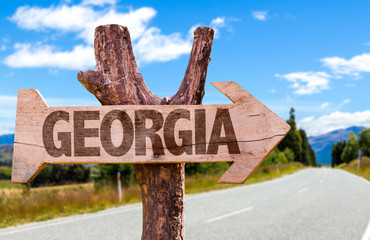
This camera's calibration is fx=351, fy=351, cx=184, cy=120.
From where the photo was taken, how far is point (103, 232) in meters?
7.09

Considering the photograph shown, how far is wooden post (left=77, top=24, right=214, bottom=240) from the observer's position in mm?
2205

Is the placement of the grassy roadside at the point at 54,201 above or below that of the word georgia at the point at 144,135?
below

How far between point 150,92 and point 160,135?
0.39m

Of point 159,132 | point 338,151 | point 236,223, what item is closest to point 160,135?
point 159,132

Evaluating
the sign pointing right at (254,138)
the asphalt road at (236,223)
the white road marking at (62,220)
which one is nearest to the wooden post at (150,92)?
the sign pointing right at (254,138)

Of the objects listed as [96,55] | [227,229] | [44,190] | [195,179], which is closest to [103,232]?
[227,229]

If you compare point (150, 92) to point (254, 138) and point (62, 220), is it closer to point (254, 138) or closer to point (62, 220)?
point (254, 138)

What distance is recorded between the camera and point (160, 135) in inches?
85.1

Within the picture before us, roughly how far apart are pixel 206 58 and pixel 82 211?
8.34 metres

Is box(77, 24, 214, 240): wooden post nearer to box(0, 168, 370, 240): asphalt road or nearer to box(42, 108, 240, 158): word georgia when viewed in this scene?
box(42, 108, 240, 158): word georgia

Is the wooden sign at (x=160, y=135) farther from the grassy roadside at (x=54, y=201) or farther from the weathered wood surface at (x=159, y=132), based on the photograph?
the grassy roadside at (x=54, y=201)

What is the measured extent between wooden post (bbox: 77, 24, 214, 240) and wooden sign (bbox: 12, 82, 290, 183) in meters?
0.14

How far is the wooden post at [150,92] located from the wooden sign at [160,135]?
0.14 metres

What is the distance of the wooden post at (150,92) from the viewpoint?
221 cm
